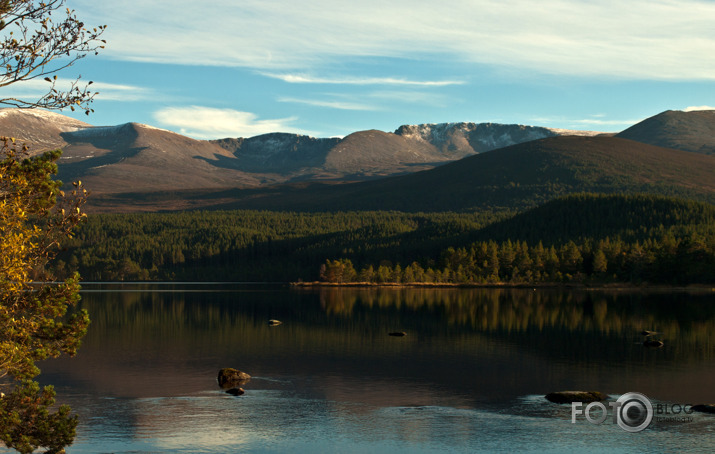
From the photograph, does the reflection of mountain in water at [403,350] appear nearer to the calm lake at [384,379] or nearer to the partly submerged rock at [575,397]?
the calm lake at [384,379]

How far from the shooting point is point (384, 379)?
72562 millimetres

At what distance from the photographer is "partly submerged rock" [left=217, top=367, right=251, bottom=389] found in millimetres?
69938

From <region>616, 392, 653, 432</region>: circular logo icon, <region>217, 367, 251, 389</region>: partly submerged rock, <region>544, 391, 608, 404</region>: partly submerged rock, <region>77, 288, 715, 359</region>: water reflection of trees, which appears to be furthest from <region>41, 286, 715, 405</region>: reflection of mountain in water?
<region>544, 391, 608, 404</region>: partly submerged rock

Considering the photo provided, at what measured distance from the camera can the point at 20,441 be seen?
37.0 m

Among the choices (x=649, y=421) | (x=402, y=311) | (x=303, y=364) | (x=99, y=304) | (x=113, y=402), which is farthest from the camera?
(x=99, y=304)

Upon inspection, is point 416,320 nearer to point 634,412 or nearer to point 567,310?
point 567,310

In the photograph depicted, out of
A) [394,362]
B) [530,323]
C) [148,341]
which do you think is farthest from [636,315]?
[148,341]

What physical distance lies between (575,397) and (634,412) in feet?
15.6

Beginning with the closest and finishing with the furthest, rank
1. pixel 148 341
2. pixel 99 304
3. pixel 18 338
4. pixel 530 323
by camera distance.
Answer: pixel 18 338
pixel 148 341
pixel 530 323
pixel 99 304

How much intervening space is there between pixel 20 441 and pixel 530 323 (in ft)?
322

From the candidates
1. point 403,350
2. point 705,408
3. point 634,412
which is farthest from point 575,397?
point 403,350

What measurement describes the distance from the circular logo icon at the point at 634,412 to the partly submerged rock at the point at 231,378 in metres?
32.9

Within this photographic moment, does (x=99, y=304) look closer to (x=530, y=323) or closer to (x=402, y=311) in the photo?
(x=402, y=311)

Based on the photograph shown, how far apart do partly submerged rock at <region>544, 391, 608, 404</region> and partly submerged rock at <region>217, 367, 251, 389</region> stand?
27757 mm
